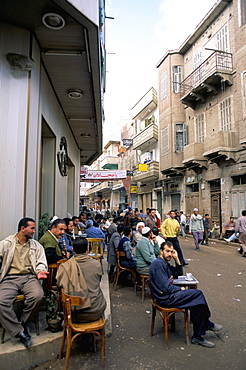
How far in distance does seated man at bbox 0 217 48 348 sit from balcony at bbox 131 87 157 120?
23502 millimetres

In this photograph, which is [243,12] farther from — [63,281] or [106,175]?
[63,281]

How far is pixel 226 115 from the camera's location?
53.5 ft

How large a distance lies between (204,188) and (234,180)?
2812 millimetres

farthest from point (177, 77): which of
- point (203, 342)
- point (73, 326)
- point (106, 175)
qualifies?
point (73, 326)

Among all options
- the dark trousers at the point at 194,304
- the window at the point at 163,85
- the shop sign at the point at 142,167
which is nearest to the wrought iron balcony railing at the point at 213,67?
the window at the point at 163,85

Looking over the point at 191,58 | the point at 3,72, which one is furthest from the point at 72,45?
the point at 191,58

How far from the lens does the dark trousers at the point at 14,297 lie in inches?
124

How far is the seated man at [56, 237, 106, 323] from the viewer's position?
10.2 ft

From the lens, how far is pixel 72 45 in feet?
15.6

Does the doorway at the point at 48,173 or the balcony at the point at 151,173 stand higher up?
the balcony at the point at 151,173

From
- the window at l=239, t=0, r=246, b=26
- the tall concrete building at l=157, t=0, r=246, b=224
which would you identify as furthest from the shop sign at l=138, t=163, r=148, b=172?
the window at l=239, t=0, r=246, b=26

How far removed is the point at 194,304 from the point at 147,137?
75.2 feet

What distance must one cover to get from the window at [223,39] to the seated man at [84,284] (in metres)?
17.1

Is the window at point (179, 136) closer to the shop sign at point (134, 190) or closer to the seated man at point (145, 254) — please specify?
the shop sign at point (134, 190)
